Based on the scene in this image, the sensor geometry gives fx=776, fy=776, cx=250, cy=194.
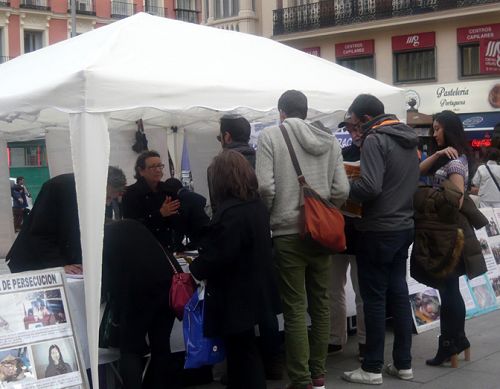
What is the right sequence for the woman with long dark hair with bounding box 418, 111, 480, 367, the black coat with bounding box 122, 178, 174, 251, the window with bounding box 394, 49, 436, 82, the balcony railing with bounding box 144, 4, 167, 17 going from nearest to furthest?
1. the woman with long dark hair with bounding box 418, 111, 480, 367
2. the black coat with bounding box 122, 178, 174, 251
3. the window with bounding box 394, 49, 436, 82
4. the balcony railing with bounding box 144, 4, 167, 17

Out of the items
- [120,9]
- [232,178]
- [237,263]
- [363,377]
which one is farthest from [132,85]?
[120,9]

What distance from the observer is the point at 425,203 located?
5570 millimetres

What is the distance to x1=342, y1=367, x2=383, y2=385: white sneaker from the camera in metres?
5.46

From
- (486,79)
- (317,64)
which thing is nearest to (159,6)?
(486,79)

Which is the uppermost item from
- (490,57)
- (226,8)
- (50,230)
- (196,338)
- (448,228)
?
(226,8)

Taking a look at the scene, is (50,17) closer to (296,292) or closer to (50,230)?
(50,230)

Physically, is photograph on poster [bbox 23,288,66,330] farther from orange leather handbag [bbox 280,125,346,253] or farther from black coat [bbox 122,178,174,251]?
orange leather handbag [bbox 280,125,346,253]

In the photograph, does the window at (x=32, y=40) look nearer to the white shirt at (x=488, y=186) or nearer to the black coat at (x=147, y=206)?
the white shirt at (x=488, y=186)

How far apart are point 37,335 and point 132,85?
1.62 meters

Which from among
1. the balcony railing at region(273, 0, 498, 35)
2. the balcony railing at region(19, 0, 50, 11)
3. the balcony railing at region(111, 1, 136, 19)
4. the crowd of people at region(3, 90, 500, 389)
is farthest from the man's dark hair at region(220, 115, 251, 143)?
the balcony railing at region(111, 1, 136, 19)

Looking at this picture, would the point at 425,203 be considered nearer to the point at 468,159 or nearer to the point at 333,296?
the point at 468,159

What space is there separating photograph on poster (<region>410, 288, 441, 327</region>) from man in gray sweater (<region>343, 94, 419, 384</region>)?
1.53 metres

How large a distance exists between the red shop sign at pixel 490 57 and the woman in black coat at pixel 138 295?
2013 cm

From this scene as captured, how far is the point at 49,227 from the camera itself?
16.9 ft
